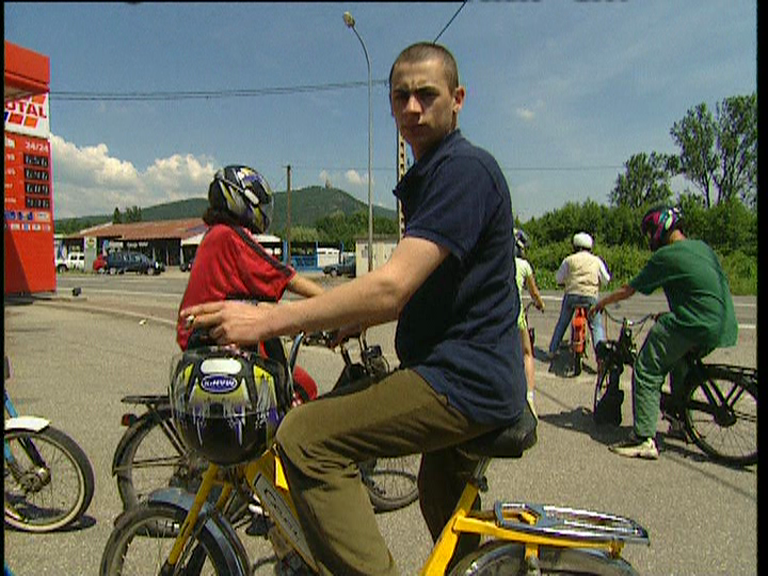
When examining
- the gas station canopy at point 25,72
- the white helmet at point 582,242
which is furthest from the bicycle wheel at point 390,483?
the gas station canopy at point 25,72

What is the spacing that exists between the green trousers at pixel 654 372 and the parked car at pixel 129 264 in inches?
1790

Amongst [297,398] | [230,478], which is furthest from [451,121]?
[297,398]

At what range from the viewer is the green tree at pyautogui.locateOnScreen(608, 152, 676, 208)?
67000 mm

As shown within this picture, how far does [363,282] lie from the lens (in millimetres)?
1650

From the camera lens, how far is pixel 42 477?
3488 millimetres

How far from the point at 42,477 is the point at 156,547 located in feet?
5.64

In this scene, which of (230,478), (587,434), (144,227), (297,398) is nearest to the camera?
(230,478)

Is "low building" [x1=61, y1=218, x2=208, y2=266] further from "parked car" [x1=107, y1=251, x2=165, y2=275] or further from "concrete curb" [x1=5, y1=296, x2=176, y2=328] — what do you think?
"concrete curb" [x1=5, y1=296, x2=176, y2=328]

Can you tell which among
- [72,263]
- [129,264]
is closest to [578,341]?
[129,264]

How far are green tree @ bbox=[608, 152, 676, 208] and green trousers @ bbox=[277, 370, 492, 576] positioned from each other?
7060 centimetres

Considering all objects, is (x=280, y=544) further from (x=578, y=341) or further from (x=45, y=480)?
(x=578, y=341)

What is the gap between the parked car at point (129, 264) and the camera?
45844 mm

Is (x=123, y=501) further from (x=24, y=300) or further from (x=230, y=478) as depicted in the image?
(x=24, y=300)

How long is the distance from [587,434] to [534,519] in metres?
3.67
